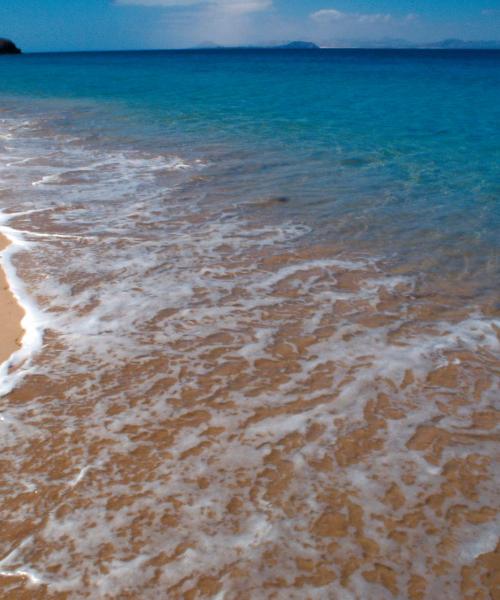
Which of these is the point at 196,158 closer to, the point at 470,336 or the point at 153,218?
the point at 153,218

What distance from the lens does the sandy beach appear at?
518 cm

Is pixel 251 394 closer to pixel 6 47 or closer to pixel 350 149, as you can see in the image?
pixel 350 149

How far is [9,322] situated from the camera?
18.6 feet

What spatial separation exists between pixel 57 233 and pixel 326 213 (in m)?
4.26

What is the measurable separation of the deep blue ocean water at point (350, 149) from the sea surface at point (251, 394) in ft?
0.39

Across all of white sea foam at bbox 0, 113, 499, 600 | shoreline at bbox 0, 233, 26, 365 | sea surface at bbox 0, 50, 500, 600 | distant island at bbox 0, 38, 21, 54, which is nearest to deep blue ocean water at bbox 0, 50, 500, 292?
sea surface at bbox 0, 50, 500, 600

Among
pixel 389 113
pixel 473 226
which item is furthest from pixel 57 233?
pixel 389 113

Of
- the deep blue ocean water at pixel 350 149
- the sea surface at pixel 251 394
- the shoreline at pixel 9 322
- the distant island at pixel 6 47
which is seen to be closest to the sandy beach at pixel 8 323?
the shoreline at pixel 9 322

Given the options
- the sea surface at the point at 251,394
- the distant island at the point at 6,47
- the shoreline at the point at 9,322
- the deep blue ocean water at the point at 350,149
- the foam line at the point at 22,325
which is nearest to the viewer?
the sea surface at the point at 251,394

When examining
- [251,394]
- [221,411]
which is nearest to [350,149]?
[251,394]

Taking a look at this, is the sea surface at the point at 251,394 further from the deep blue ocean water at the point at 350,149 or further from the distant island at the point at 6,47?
the distant island at the point at 6,47

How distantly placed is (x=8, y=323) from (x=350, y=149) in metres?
11.4

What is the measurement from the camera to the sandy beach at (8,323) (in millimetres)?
5180

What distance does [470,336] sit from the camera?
558 cm
